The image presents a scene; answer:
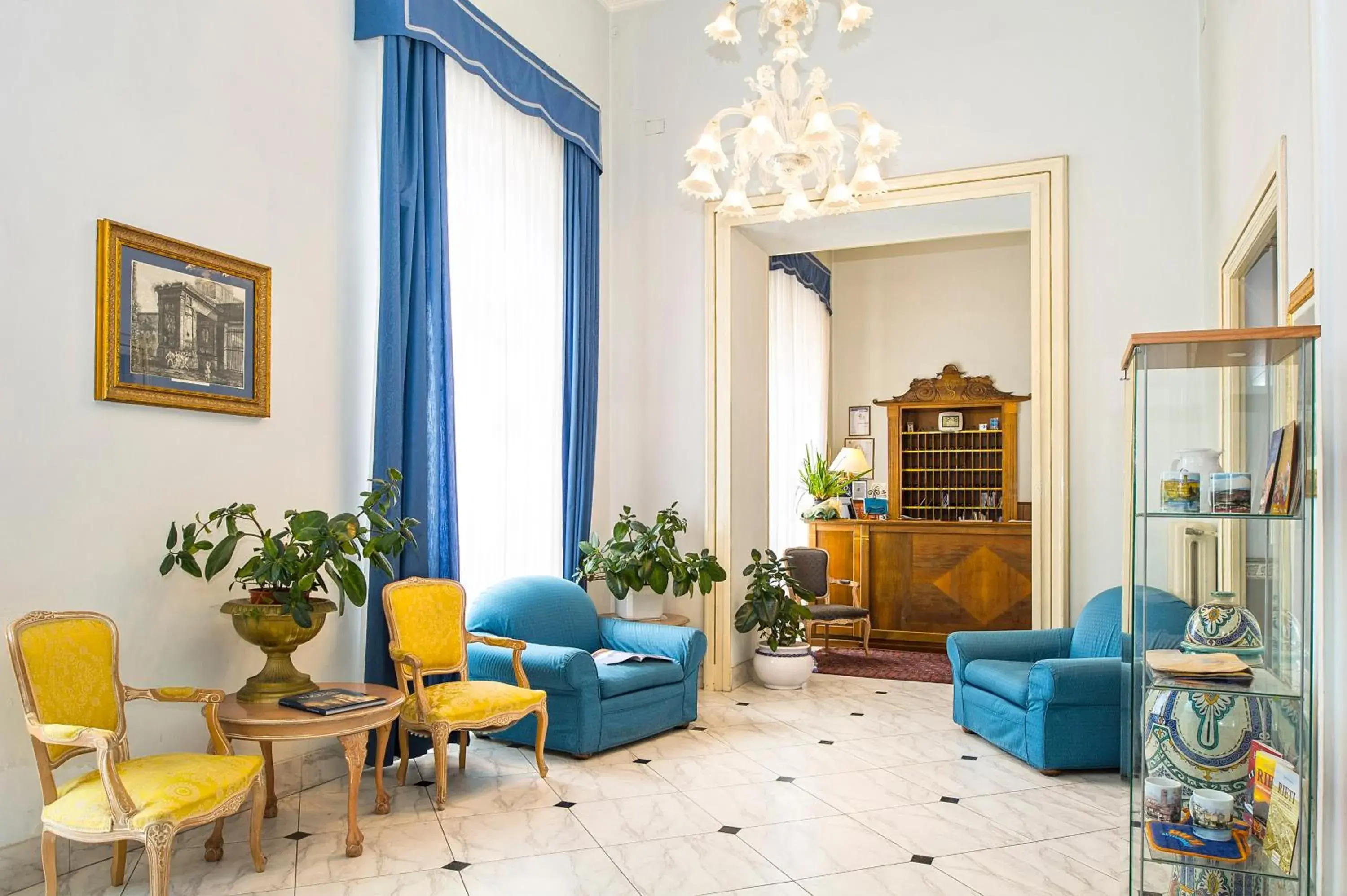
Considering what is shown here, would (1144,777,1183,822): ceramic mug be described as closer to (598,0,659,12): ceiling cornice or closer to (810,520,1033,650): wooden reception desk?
(810,520,1033,650): wooden reception desk

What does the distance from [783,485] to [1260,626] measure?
20.8ft

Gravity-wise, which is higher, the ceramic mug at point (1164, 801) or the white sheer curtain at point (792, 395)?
the white sheer curtain at point (792, 395)

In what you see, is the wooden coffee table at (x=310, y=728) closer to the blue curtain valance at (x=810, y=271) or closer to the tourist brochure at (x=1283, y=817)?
the tourist brochure at (x=1283, y=817)

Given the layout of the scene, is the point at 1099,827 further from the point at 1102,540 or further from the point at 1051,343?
the point at 1051,343

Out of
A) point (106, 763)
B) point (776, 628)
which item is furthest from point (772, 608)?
point (106, 763)

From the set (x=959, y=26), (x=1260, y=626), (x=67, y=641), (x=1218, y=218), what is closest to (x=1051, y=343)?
(x=1218, y=218)

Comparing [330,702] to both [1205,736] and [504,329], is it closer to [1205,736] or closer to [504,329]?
[504,329]

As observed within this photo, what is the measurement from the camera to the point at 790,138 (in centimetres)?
449

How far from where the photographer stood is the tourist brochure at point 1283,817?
221cm

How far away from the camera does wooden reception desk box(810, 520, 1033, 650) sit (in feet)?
25.5

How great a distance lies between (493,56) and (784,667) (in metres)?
4.16

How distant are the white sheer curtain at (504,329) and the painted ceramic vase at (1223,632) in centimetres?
359

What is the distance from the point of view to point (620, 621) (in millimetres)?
5590

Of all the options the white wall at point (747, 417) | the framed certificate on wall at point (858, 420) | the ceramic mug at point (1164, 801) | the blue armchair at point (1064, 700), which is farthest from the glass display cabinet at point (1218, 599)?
the framed certificate on wall at point (858, 420)
